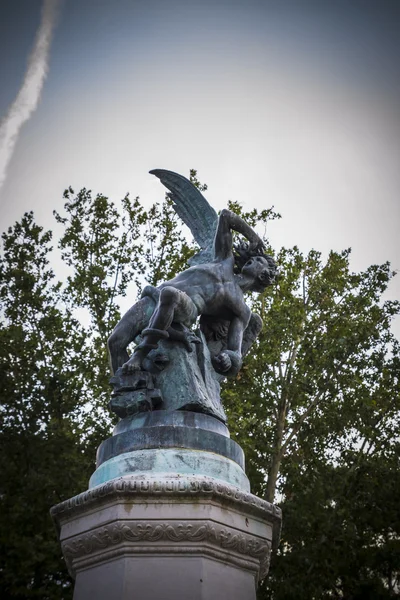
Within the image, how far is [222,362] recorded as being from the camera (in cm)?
679

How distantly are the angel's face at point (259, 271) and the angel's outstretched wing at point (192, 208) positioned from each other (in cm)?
56

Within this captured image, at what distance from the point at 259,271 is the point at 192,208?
1.35m

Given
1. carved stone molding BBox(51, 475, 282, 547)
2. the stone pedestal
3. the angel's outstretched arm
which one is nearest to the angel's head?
the angel's outstretched arm

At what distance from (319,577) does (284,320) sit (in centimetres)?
536

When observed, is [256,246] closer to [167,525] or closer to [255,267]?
[255,267]

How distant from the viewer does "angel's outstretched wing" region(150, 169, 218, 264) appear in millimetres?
8297

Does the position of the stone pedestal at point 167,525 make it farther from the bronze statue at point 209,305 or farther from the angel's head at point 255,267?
the angel's head at point 255,267

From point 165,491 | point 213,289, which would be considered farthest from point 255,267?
point 165,491

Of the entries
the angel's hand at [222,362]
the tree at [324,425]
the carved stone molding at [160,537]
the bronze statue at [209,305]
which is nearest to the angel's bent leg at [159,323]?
the bronze statue at [209,305]

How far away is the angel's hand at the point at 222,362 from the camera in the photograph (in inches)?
267

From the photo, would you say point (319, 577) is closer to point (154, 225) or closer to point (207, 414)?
point (154, 225)

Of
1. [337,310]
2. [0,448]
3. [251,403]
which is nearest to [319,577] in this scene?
[251,403]

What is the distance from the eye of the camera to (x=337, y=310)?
17.3 meters

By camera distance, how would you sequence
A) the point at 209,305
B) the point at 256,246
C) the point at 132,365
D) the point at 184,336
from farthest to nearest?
the point at 256,246, the point at 209,305, the point at 184,336, the point at 132,365
